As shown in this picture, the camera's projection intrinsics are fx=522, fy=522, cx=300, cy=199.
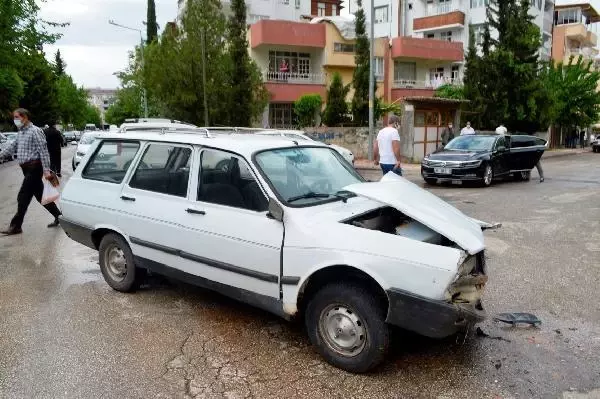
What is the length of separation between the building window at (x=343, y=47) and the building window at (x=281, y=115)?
5333 millimetres

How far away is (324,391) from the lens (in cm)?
348

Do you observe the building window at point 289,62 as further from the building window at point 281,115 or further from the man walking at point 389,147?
the man walking at point 389,147

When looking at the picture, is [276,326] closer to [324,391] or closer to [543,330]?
[324,391]

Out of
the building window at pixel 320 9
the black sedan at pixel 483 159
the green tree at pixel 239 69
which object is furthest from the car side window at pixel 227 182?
the building window at pixel 320 9

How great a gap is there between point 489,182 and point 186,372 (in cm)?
1286

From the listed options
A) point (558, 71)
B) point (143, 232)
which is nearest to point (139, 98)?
point (558, 71)

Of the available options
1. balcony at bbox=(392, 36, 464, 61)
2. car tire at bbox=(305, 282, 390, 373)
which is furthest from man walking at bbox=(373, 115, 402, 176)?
balcony at bbox=(392, 36, 464, 61)

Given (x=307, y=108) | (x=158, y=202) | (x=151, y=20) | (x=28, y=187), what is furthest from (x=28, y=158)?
(x=151, y=20)

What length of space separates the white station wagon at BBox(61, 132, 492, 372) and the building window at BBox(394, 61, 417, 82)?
126ft

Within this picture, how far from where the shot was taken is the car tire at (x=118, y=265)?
526cm

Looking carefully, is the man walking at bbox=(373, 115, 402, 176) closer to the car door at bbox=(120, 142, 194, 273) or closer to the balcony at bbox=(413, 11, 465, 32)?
the car door at bbox=(120, 142, 194, 273)

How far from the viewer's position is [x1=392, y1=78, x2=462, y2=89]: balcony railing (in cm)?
4094

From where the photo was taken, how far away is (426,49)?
40.8 metres

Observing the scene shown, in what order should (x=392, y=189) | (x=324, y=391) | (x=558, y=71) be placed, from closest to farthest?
(x=324, y=391) → (x=392, y=189) → (x=558, y=71)
